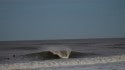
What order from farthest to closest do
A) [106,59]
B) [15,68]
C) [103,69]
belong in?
1. [106,59]
2. [15,68]
3. [103,69]

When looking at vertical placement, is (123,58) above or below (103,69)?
above

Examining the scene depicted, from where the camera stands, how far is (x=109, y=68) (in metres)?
21.5

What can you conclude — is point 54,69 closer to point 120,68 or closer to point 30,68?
point 30,68

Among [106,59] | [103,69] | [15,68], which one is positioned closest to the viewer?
[103,69]

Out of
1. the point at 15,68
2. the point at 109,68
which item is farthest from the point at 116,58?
the point at 15,68

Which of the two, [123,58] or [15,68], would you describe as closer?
[15,68]

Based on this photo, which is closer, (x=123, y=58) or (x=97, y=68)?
(x=97, y=68)

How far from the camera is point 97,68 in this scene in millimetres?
21781

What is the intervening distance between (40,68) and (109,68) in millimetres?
5360

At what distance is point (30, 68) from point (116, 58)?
9.55 m

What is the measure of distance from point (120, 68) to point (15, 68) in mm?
8298

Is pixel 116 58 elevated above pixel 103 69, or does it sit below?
above

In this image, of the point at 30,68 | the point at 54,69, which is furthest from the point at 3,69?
the point at 54,69

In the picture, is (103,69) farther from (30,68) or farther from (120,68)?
(30,68)
